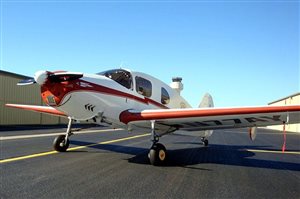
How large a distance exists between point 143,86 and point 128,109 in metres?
1.32

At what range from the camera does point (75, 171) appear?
618 cm

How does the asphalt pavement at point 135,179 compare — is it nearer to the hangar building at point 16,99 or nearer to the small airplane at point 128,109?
the small airplane at point 128,109

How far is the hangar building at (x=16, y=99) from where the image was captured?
113 feet

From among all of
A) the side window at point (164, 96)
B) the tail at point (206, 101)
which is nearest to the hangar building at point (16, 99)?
the tail at point (206, 101)

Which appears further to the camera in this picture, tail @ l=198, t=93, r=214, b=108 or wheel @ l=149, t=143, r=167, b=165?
tail @ l=198, t=93, r=214, b=108

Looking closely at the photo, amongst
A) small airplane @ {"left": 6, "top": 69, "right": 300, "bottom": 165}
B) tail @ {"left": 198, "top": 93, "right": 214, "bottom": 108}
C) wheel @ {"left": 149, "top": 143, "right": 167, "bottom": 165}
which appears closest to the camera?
small airplane @ {"left": 6, "top": 69, "right": 300, "bottom": 165}

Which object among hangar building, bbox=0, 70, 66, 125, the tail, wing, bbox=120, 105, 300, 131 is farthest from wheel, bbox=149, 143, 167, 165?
hangar building, bbox=0, 70, 66, 125

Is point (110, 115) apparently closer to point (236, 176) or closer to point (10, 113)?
point (236, 176)

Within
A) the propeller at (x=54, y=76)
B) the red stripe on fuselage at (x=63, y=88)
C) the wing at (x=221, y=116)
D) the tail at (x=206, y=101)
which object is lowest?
the wing at (x=221, y=116)

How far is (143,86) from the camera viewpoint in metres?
9.71

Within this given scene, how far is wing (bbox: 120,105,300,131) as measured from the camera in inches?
275

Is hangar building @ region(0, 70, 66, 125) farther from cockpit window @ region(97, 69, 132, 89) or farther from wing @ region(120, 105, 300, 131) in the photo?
wing @ region(120, 105, 300, 131)

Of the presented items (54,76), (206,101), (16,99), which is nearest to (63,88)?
(54,76)

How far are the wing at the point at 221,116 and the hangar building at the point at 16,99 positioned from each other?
1228 inches
